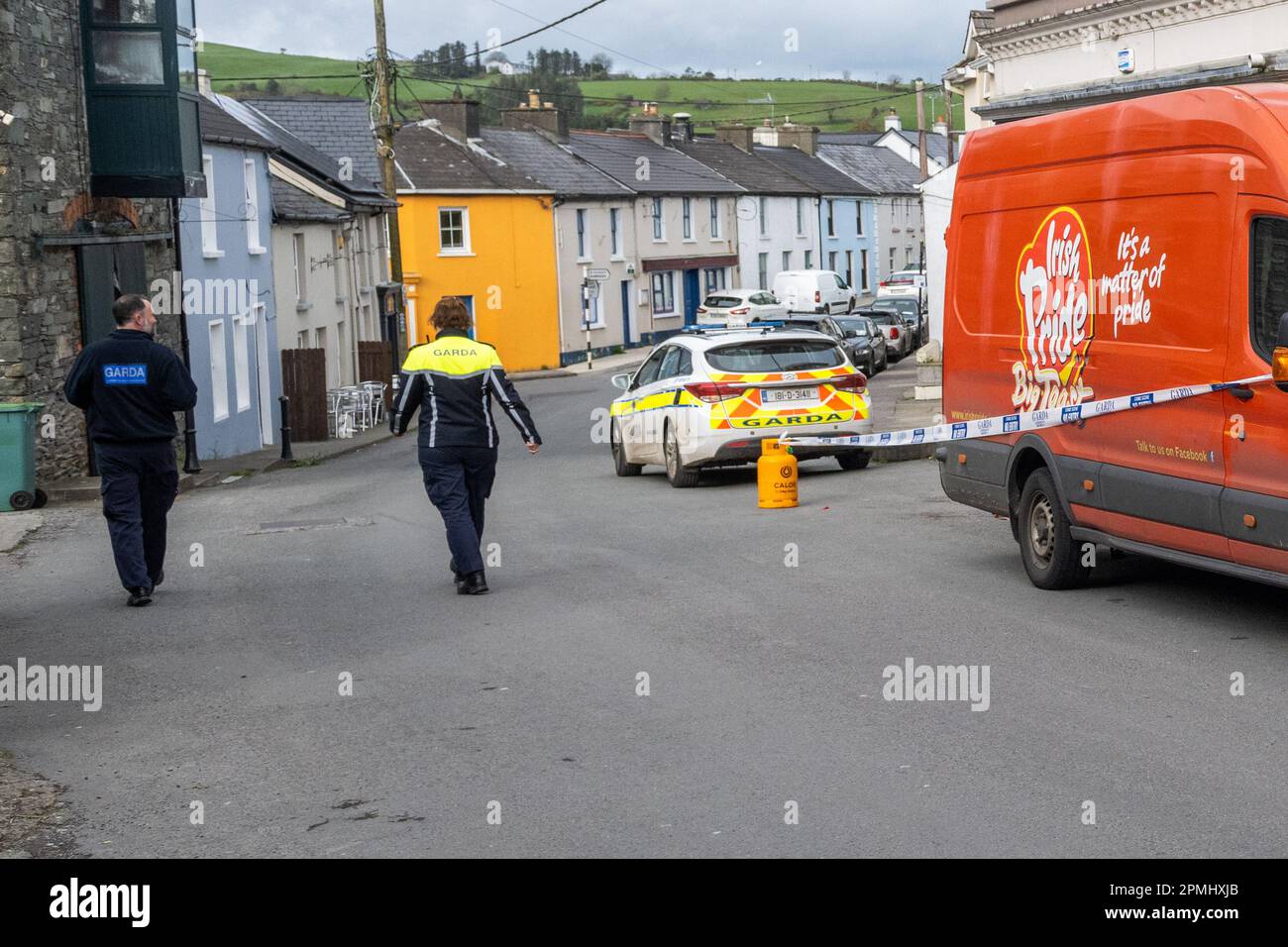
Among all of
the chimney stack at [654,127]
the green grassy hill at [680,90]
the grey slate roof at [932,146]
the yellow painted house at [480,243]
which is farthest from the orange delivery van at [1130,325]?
the green grassy hill at [680,90]

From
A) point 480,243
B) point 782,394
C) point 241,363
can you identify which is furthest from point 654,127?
point 782,394

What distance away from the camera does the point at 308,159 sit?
137 ft

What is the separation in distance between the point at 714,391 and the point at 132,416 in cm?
806

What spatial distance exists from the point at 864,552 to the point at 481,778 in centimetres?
629

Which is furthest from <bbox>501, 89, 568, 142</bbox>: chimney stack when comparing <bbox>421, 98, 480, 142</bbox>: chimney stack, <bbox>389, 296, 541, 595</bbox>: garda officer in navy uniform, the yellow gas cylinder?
<bbox>389, 296, 541, 595</bbox>: garda officer in navy uniform

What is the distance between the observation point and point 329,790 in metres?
6.70

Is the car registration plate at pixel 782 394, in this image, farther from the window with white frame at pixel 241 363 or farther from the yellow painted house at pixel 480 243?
the yellow painted house at pixel 480 243

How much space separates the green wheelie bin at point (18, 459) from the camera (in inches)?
720

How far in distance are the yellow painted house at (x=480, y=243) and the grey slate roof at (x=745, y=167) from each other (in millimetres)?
17790

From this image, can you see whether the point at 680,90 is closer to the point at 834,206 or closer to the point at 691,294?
the point at 834,206

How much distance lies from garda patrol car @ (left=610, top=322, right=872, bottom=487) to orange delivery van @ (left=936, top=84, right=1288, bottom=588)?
5.90 metres

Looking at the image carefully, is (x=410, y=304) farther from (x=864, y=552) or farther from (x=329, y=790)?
(x=329, y=790)

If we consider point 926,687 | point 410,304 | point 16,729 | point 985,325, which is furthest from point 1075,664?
point 410,304

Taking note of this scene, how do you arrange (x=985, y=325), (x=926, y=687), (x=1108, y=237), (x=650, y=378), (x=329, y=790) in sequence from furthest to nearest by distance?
(x=650, y=378) → (x=985, y=325) → (x=1108, y=237) → (x=926, y=687) → (x=329, y=790)
